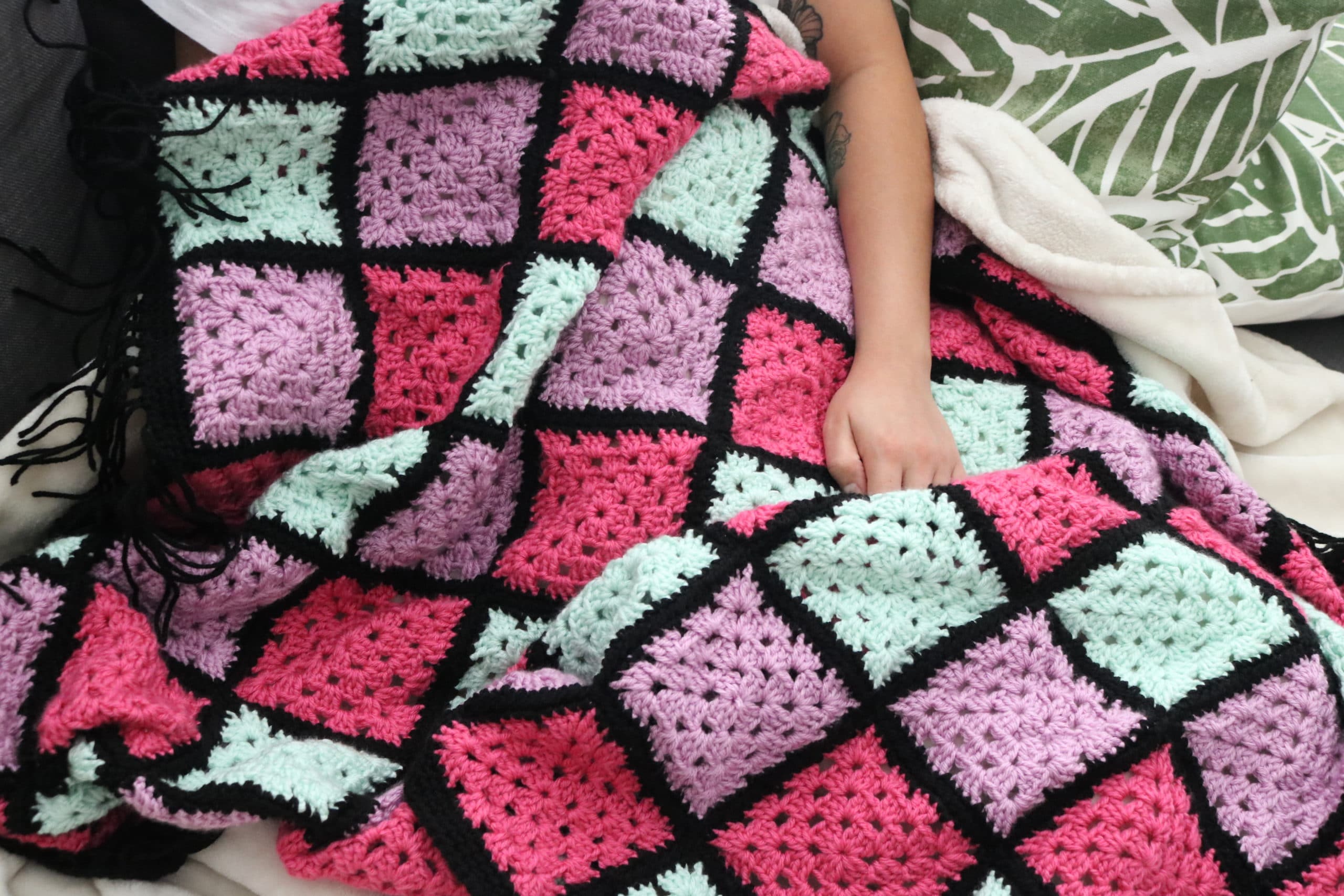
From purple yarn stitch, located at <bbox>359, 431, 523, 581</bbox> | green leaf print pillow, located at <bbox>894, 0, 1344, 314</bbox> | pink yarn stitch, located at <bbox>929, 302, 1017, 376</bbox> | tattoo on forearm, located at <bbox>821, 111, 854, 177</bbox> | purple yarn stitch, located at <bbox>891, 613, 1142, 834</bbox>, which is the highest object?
green leaf print pillow, located at <bbox>894, 0, 1344, 314</bbox>

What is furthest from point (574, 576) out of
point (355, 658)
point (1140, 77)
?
point (1140, 77)

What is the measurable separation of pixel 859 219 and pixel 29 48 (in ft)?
2.18

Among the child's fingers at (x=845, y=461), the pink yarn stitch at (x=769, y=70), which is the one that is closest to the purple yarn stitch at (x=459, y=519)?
the child's fingers at (x=845, y=461)

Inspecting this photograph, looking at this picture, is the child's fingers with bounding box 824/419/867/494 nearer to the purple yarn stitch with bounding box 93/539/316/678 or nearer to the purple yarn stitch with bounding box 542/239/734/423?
the purple yarn stitch with bounding box 542/239/734/423

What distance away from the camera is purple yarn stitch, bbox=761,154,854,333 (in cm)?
82

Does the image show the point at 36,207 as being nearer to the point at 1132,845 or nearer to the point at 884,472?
the point at 884,472

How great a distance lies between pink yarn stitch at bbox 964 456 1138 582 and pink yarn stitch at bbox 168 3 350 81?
0.55m

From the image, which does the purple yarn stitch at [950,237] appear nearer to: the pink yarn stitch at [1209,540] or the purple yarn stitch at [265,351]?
the pink yarn stitch at [1209,540]

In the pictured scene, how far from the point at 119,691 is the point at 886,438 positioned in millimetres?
552

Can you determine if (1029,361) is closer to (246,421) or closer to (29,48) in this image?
Answer: (246,421)

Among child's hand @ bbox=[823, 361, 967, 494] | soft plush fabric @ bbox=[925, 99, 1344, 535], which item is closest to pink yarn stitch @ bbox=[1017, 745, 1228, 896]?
child's hand @ bbox=[823, 361, 967, 494]

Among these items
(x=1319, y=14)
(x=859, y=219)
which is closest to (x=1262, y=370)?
(x=1319, y=14)

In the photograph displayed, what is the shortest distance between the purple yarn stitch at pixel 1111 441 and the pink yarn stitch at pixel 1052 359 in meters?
0.01

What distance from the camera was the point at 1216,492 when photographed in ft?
2.56
